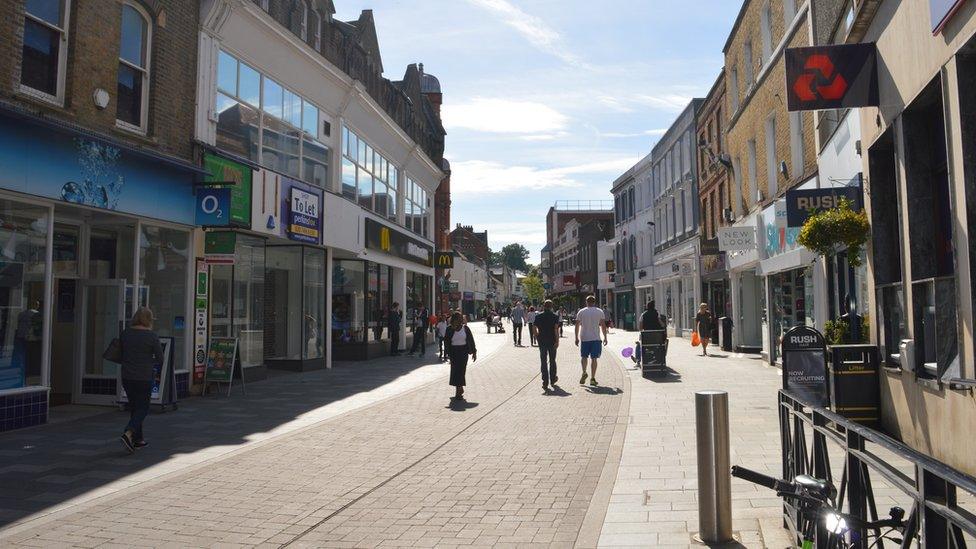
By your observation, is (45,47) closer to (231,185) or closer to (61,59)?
(61,59)

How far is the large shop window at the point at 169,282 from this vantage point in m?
12.6

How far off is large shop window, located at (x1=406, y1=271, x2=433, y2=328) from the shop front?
49.8ft

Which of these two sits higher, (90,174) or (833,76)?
(833,76)

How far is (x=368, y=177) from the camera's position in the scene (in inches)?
893

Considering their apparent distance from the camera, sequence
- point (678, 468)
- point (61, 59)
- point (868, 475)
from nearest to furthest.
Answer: point (868, 475), point (678, 468), point (61, 59)

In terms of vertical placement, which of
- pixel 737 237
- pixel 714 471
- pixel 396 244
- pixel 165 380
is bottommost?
pixel 714 471

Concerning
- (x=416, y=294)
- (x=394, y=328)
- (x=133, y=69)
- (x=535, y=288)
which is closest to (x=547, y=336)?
(x=133, y=69)

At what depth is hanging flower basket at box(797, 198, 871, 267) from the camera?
939 centimetres

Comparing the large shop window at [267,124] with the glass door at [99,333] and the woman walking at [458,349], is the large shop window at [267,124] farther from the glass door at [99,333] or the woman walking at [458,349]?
the woman walking at [458,349]

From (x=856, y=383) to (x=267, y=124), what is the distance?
1273cm

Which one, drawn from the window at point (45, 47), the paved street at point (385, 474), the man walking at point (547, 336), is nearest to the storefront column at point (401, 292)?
the man walking at point (547, 336)

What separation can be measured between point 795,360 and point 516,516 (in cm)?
506

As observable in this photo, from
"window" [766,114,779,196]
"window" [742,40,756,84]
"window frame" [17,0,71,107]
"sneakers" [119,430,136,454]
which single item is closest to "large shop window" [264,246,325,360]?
"window frame" [17,0,71,107]

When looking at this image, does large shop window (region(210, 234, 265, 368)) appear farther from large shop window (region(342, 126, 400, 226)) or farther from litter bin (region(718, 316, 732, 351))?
litter bin (region(718, 316, 732, 351))
